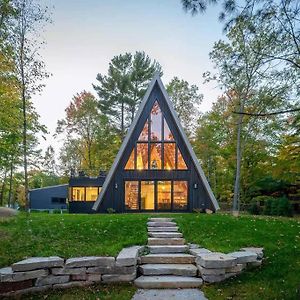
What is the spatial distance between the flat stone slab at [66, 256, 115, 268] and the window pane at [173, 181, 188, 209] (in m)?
10.1

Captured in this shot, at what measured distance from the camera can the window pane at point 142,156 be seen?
15.2m

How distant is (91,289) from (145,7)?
6.60m

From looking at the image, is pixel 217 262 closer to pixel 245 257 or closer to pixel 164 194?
pixel 245 257

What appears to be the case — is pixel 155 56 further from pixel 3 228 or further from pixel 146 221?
pixel 3 228

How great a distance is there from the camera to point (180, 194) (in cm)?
1520

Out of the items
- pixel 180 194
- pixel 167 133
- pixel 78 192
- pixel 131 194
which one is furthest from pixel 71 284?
pixel 78 192

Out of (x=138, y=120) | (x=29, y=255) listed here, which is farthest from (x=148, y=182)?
(x=29, y=255)

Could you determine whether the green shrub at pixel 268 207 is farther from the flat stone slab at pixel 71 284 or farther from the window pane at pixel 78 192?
the flat stone slab at pixel 71 284

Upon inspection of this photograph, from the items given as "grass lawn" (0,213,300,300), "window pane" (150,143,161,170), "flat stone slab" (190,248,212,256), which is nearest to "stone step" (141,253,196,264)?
"flat stone slab" (190,248,212,256)

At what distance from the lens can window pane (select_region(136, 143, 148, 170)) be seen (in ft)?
49.9

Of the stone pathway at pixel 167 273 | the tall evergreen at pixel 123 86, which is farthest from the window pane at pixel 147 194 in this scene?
the tall evergreen at pixel 123 86

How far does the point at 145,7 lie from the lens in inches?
300

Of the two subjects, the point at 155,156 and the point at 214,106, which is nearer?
the point at 155,156

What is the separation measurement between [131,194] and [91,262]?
1007 centimetres
